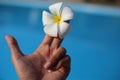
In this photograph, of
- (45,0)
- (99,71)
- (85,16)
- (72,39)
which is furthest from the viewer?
(45,0)

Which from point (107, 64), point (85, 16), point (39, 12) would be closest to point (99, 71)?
point (107, 64)

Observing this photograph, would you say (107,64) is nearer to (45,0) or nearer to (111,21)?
(111,21)

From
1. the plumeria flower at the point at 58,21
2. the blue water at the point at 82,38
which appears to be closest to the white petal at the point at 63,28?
the plumeria flower at the point at 58,21

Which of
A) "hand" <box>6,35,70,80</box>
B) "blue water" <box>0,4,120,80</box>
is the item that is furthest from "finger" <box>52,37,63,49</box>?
"blue water" <box>0,4,120,80</box>

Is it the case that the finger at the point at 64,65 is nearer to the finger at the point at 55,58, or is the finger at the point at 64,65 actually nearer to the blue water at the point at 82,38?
the finger at the point at 55,58

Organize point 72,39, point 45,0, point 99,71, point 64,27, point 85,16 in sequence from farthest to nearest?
point 45,0 → point 85,16 → point 72,39 → point 99,71 → point 64,27

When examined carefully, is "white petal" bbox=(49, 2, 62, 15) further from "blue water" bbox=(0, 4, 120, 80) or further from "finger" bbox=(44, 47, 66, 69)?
"blue water" bbox=(0, 4, 120, 80)
